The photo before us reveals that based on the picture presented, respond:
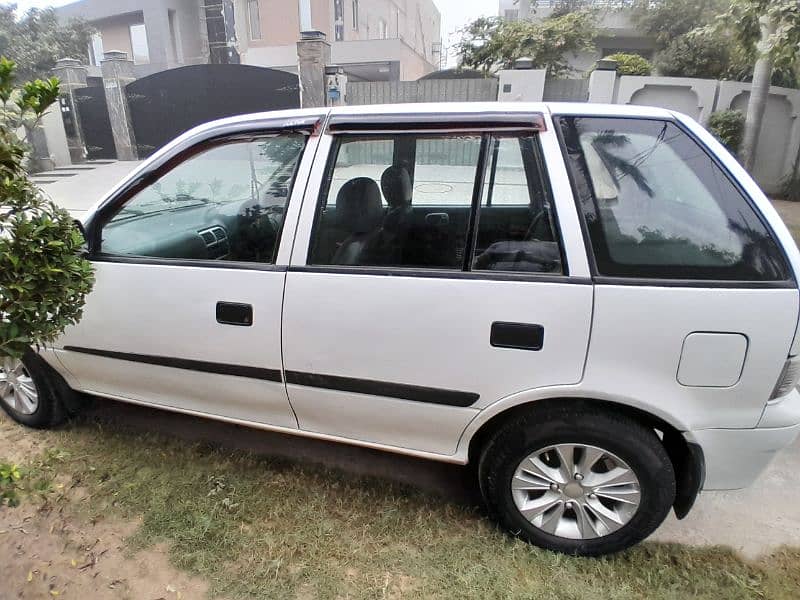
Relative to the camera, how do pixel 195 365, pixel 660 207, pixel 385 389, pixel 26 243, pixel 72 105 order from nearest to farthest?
pixel 26 243, pixel 660 207, pixel 385 389, pixel 195 365, pixel 72 105

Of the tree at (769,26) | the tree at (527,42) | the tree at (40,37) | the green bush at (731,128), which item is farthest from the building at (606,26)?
the tree at (40,37)

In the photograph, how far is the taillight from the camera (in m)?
1.81

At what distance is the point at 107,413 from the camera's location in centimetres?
319

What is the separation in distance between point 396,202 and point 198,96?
11887mm

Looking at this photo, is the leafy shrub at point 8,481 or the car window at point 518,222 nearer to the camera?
the leafy shrub at point 8,481

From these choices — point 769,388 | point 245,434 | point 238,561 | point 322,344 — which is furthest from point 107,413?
point 769,388

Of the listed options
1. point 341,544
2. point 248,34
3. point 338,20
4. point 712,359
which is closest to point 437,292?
point 712,359

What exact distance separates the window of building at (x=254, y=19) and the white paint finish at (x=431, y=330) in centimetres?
2510

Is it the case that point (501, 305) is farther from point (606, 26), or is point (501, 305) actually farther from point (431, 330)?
point (606, 26)

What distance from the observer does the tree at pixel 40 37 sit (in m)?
21.2

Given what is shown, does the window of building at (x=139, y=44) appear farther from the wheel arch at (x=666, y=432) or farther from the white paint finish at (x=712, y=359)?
the white paint finish at (x=712, y=359)

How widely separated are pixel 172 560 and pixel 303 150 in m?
1.80

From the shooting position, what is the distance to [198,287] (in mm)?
2270

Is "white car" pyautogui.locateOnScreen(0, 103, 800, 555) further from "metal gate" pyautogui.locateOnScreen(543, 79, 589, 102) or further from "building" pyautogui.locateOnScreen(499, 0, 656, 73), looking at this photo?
"building" pyautogui.locateOnScreen(499, 0, 656, 73)
